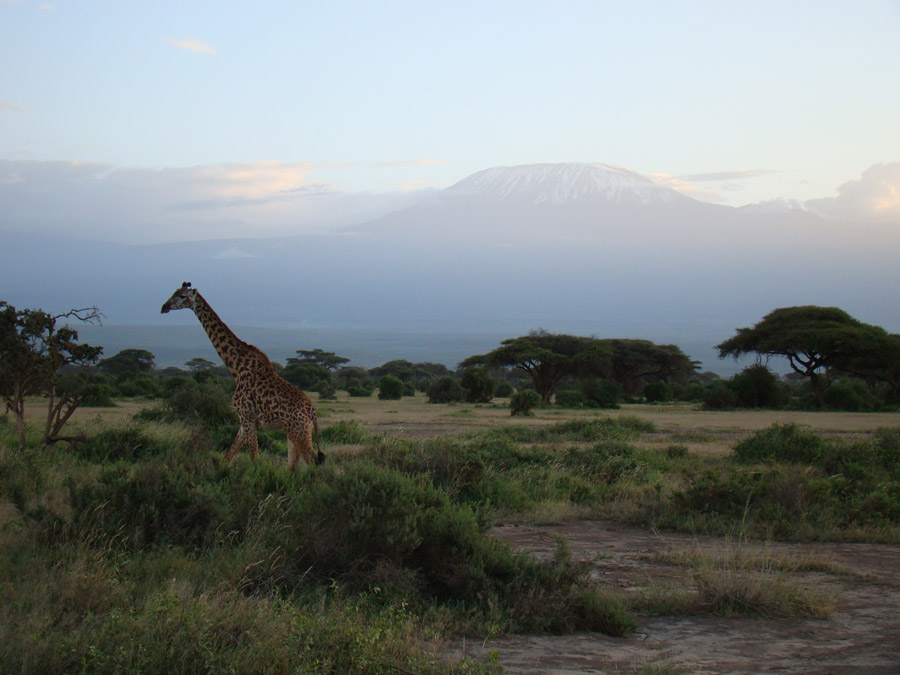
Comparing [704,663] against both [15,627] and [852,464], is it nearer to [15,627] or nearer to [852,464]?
[15,627]

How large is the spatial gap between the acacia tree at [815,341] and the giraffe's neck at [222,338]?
37.4m

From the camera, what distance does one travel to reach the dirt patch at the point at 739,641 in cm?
471

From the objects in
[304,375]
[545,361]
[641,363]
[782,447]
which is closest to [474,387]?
[545,361]

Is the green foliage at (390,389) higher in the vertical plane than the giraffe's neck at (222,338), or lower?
lower

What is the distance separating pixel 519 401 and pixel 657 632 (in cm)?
2707

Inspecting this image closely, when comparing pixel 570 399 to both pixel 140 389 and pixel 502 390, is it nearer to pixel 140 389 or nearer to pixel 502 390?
pixel 502 390

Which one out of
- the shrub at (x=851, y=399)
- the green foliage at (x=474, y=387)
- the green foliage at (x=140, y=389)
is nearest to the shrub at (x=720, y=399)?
the shrub at (x=851, y=399)

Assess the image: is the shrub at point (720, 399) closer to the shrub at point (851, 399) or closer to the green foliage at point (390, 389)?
the shrub at point (851, 399)

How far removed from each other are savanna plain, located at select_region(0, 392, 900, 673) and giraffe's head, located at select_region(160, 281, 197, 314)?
8.10ft

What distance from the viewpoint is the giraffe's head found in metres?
11.0

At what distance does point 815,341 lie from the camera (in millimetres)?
42250

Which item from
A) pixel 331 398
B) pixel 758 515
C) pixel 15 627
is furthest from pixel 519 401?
pixel 15 627

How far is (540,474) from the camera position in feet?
39.7

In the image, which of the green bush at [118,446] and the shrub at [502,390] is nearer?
the green bush at [118,446]
